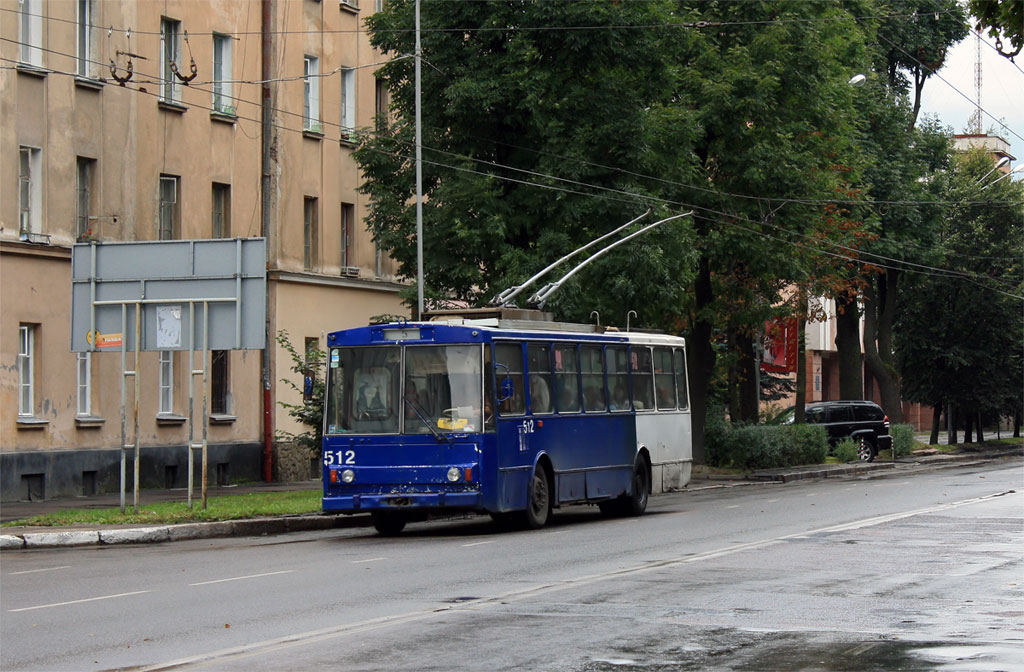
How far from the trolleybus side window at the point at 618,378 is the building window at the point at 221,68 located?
45.1 feet

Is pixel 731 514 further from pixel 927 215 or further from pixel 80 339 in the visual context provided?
pixel 927 215

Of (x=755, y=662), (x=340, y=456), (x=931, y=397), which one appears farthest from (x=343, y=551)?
(x=931, y=397)

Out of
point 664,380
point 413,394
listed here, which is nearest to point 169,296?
point 413,394

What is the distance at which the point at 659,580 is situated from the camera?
14.1m

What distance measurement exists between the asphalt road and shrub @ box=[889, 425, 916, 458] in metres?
29.3

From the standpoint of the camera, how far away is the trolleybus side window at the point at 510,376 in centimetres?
2103

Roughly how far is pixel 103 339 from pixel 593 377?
7.44m

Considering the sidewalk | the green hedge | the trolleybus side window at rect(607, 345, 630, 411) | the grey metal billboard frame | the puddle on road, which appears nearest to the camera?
the puddle on road

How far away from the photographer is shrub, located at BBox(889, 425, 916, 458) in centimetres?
5072

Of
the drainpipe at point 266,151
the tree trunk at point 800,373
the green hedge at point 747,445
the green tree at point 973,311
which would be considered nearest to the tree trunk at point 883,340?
the tree trunk at point 800,373

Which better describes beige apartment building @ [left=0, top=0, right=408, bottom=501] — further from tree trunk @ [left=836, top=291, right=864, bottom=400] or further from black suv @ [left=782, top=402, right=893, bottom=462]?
tree trunk @ [left=836, top=291, right=864, bottom=400]

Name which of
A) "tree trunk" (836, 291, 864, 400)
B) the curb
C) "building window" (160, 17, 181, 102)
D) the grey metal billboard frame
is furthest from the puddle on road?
"tree trunk" (836, 291, 864, 400)

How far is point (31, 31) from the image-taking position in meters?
28.8

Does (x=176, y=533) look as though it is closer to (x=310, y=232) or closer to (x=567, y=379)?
(x=567, y=379)
